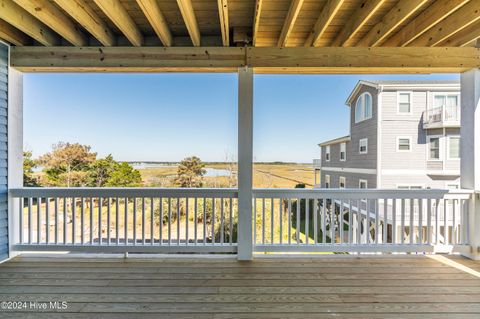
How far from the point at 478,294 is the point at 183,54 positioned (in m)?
3.70

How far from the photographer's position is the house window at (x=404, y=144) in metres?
4.61

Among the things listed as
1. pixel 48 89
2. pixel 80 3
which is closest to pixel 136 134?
pixel 48 89

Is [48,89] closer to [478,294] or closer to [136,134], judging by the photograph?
[136,134]

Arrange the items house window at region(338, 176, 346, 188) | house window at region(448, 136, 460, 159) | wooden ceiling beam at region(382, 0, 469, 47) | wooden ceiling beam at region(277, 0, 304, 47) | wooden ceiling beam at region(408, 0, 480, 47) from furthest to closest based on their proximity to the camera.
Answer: house window at region(448, 136, 460, 159)
house window at region(338, 176, 346, 188)
wooden ceiling beam at region(408, 0, 480, 47)
wooden ceiling beam at region(382, 0, 469, 47)
wooden ceiling beam at region(277, 0, 304, 47)

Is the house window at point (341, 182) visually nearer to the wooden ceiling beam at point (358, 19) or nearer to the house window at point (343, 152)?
the house window at point (343, 152)

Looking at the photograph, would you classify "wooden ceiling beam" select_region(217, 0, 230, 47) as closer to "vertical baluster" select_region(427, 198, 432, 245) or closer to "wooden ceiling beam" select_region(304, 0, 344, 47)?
"wooden ceiling beam" select_region(304, 0, 344, 47)

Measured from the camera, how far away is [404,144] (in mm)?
4633

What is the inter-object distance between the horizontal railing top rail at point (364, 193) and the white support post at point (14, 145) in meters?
2.91

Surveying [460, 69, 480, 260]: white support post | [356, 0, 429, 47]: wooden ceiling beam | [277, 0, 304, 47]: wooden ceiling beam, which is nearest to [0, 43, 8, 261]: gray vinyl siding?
[277, 0, 304, 47]: wooden ceiling beam

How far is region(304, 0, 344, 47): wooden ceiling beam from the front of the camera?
78.5 inches

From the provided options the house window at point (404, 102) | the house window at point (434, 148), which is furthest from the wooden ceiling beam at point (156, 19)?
the house window at point (434, 148)

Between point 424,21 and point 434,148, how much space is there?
3075 millimetres

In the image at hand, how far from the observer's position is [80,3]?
2.11m

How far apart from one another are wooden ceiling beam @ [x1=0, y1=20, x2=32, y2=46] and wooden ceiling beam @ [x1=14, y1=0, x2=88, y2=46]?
670 mm
